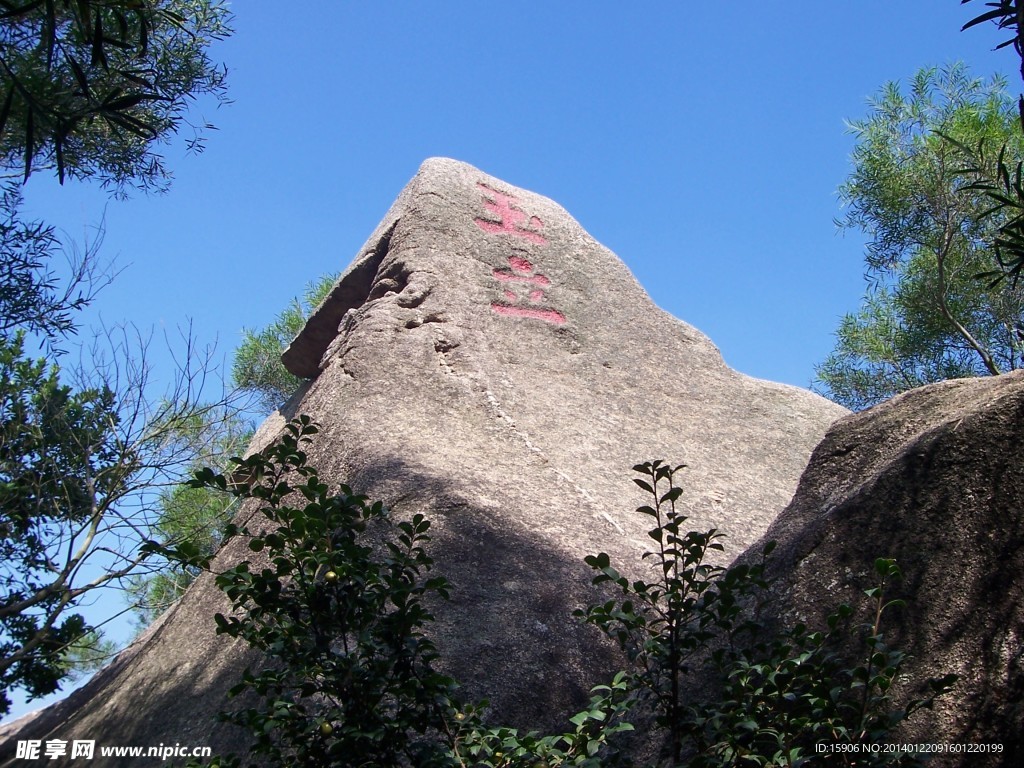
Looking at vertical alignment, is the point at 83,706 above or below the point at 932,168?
below

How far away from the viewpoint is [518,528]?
4.17 meters

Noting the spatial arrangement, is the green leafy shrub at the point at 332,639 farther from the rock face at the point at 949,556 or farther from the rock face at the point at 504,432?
the rock face at the point at 949,556

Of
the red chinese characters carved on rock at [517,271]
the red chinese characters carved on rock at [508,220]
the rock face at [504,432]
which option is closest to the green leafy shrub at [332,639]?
the rock face at [504,432]

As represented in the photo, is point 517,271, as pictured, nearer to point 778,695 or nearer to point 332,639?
point 332,639

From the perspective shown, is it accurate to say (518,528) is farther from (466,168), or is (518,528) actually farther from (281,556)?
(466,168)

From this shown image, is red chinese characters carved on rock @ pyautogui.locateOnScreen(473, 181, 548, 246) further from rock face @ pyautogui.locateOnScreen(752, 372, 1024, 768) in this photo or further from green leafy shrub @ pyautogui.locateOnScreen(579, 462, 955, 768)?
green leafy shrub @ pyautogui.locateOnScreen(579, 462, 955, 768)

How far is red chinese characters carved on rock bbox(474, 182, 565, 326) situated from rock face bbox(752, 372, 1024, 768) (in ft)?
9.99

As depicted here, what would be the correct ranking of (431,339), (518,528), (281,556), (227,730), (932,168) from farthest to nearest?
(932,168)
(431,339)
(518,528)
(227,730)
(281,556)

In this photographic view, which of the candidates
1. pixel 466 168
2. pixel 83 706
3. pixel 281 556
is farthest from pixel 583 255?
pixel 281 556

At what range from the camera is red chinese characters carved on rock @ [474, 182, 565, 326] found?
609cm

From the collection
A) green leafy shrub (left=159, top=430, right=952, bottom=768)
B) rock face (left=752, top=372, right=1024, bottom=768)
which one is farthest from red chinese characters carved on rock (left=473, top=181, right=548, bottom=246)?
green leafy shrub (left=159, top=430, right=952, bottom=768)

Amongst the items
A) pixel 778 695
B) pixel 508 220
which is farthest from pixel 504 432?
pixel 778 695

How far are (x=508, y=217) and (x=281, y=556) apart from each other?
14.5 ft

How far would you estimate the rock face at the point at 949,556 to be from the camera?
95.1 inches
